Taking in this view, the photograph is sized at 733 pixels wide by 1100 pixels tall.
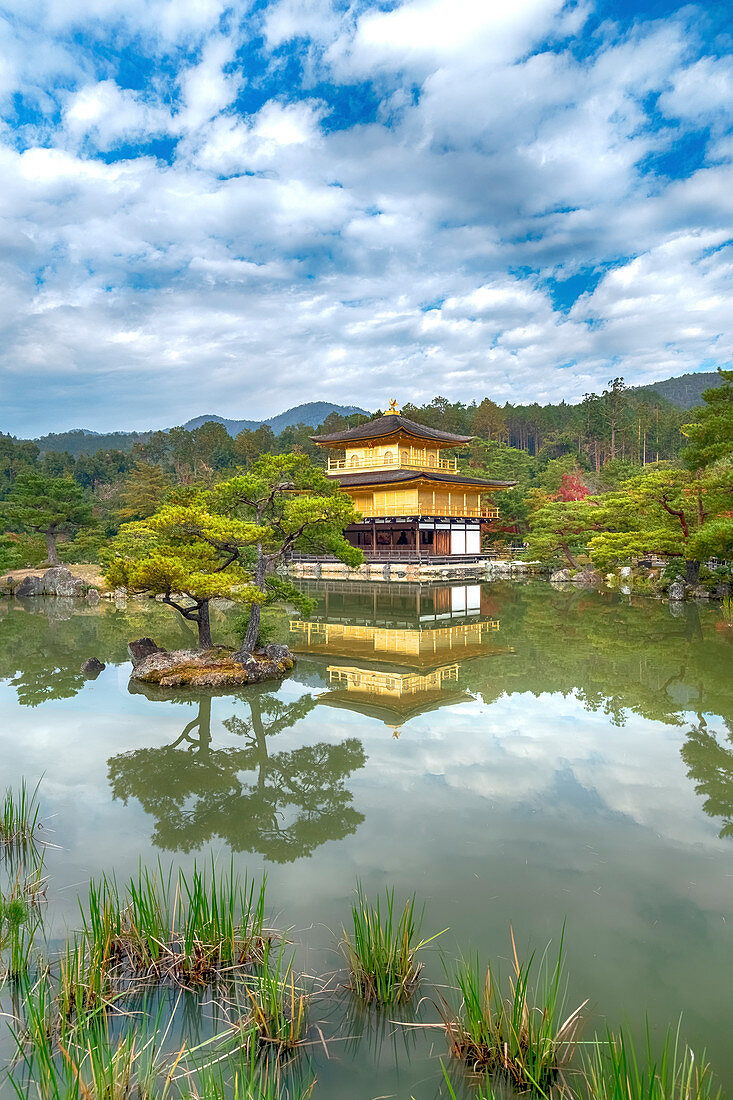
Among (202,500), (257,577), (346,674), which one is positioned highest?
(202,500)

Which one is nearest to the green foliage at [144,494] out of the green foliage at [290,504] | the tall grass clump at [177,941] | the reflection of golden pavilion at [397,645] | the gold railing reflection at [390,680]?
the reflection of golden pavilion at [397,645]

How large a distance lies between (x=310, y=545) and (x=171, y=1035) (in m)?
8.96

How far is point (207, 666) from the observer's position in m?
10.1

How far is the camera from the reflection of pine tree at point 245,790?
489cm

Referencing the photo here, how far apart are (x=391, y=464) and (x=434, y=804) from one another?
28284mm

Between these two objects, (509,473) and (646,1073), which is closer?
(646,1073)

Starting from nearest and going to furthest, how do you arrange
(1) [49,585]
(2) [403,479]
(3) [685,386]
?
1. (1) [49,585]
2. (2) [403,479]
3. (3) [685,386]

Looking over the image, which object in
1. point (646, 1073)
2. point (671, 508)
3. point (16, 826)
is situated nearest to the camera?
point (646, 1073)

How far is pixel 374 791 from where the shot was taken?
5.66 meters

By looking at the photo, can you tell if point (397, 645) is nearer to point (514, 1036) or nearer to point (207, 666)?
point (207, 666)

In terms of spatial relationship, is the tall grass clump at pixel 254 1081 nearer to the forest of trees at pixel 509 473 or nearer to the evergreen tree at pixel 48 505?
the forest of trees at pixel 509 473

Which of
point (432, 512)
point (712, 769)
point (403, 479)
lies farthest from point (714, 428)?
point (432, 512)

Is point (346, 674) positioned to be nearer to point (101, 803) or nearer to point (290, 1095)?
point (101, 803)

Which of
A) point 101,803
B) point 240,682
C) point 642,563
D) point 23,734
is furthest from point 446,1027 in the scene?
point 642,563
